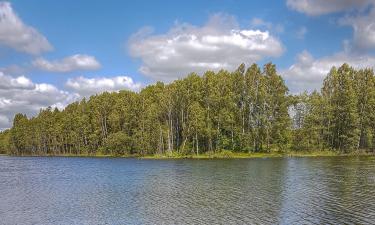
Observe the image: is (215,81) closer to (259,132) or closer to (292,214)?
(259,132)

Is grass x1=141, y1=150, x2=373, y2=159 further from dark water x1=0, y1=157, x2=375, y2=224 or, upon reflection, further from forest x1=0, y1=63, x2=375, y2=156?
dark water x1=0, y1=157, x2=375, y2=224

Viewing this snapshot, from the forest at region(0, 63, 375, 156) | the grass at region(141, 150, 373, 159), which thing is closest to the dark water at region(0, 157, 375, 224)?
the grass at region(141, 150, 373, 159)

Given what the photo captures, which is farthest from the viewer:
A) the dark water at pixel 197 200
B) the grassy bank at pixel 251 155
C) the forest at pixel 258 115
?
the forest at pixel 258 115

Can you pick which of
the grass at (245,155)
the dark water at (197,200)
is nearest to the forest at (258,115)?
the grass at (245,155)

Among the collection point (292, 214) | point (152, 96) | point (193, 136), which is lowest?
point (292, 214)

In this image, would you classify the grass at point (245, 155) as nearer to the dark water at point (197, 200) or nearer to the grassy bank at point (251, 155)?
the grassy bank at point (251, 155)

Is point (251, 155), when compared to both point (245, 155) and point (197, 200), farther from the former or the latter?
point (197, 200)

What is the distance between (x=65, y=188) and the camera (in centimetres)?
6025

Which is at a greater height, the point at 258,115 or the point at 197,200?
the point at 258,115

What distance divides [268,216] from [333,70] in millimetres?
118252

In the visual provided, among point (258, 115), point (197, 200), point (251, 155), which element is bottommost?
point (197, 200)

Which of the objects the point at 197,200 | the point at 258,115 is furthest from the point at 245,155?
the point at 197,200

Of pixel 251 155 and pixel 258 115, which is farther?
pixel 258 115

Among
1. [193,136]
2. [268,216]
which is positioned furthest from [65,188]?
[193,136]
